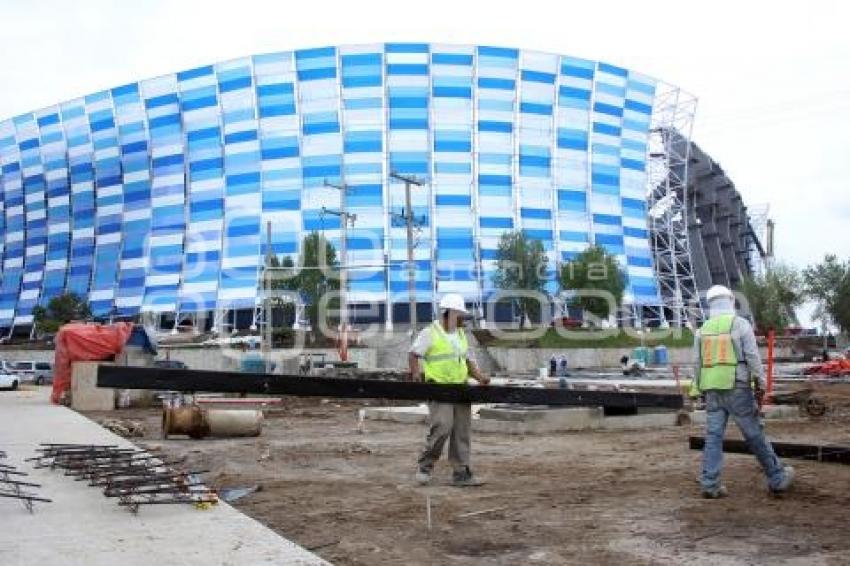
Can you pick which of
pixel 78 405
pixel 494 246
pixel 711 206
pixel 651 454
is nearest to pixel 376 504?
pixel 651 454

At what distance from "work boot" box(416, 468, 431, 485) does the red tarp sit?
15.9 m

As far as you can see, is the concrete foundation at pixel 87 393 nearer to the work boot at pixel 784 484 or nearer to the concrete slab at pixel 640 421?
the concrete slab at pixel 640 421

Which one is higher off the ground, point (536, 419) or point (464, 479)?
point (536, 419)

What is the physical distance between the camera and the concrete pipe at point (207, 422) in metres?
13.1

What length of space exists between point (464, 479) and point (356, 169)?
60618 millimetres

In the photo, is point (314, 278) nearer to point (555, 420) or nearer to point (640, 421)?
point (640, 421)

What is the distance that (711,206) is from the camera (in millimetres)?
99125

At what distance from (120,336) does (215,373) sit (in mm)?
19666

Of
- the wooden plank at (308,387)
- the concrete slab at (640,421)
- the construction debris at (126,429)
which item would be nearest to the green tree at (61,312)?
the construction debris at (126,429)

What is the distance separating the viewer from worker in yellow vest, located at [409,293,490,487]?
8219 mm

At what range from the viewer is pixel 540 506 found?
7.06 meters

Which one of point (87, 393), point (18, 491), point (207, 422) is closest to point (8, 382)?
point (87, 393)

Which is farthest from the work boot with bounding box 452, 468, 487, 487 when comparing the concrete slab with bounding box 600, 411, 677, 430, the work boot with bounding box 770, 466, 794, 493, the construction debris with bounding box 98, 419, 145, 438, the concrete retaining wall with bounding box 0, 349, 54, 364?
the concrete retaining wall with bounding box 0, 349, 54, 364

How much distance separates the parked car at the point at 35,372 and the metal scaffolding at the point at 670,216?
1850 inches
